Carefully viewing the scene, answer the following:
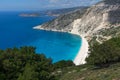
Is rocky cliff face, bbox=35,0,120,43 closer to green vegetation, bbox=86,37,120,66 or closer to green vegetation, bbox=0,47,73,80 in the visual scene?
green vegetation, bbox=86,37,120,66

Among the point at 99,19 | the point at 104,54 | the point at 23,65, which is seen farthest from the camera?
the point at 99,19

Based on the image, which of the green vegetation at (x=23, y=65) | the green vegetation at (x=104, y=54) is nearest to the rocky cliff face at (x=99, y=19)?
the green vegetation at (x=104, y=54)

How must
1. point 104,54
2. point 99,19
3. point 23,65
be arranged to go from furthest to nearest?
point 99,19 < point 104,54 < point 23,65

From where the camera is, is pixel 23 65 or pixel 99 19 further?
pixel 99 19

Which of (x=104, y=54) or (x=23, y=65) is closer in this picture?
(x=23, y=65)

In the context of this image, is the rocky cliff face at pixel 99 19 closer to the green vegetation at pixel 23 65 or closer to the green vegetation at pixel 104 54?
the green vegetation at pixel 104 54

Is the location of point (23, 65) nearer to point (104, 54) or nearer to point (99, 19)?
point (104, 54)

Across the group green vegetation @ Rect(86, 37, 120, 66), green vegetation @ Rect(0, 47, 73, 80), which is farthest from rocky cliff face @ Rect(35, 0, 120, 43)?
green vegetation @ Rect(0, 47, 73, 80)

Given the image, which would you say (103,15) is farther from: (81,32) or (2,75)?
(2,75)

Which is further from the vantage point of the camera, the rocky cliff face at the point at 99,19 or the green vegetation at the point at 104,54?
the rocky cliff face at the point at 99,19

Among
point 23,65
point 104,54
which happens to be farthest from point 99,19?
point 23,65

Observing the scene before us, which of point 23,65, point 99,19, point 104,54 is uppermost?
point 99,19

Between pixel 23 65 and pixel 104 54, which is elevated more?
pixel 104 54
